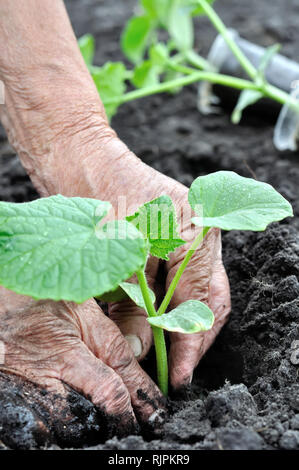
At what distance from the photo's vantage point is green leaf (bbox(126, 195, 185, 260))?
1.21 meters

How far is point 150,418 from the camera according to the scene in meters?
1.30

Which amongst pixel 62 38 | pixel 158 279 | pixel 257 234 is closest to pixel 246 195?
pixel 158 279

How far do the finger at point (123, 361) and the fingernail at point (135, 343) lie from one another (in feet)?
0.24

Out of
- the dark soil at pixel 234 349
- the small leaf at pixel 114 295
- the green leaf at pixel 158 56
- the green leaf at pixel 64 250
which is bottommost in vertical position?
the dark soil at pixel 234 349

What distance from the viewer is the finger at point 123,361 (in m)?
1.29

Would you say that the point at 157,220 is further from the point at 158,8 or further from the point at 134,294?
the point at 158,8

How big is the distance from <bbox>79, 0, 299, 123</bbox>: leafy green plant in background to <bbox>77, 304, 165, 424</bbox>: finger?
138 centimetres

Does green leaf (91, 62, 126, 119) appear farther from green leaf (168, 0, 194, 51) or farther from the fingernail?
the fingernail

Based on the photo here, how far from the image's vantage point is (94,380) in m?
1.22

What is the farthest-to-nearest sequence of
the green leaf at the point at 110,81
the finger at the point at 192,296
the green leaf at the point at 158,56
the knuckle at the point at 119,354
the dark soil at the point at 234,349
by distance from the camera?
1. the green leaf at the point at 158,56
2. the green leaf at the point at 110,81
3. the finger at the point at 192,296
4. the knuckle at the point at 119,354
5. the dark soil at the point at 234,349

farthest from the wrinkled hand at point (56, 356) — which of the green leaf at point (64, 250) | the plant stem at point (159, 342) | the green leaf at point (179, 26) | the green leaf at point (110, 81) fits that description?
the green leaf at point (179, 26)

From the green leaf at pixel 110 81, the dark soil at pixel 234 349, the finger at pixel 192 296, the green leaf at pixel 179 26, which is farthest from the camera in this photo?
the green leaf at pixel 179 26

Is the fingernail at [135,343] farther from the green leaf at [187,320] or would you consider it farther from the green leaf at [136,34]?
the green leaf at [136,34]

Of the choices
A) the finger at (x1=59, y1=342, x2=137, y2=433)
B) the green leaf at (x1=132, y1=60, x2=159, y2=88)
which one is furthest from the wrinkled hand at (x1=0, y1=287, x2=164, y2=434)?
the green leaf at (x1=132, y1=60, x2=159, y2=88)
